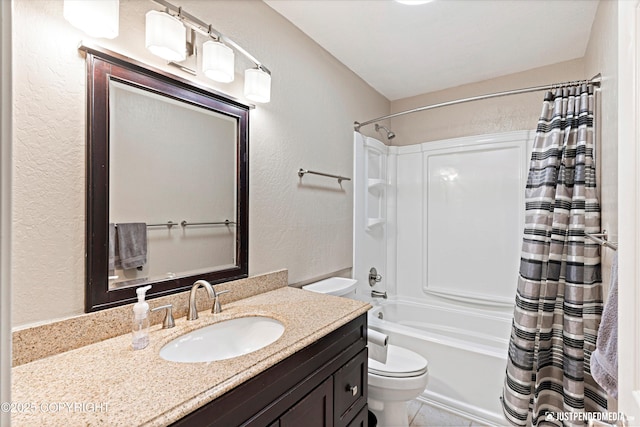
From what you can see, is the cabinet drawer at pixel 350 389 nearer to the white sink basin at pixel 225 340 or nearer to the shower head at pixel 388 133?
the white sink basin at pixel 225 340

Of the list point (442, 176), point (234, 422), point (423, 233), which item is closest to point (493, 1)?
point (442, 176)

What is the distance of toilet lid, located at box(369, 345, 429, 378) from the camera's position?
1739 millimetres

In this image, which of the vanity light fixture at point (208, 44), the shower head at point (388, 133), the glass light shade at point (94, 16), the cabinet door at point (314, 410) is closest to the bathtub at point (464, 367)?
the cabinet door at point (314, 410)

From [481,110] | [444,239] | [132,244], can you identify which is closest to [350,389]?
[132,244]

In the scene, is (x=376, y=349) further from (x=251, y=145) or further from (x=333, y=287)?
(x=251, y=145)

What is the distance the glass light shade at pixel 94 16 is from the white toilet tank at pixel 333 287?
5.05 ft

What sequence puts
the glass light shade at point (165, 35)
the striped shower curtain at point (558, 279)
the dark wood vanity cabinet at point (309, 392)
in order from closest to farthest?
the dark wood vanity cabinet at point (309, 392) < the glass light shade at point (165, 35) < the striped shower curtain at point (558, 279)

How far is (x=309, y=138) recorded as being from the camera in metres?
2.03

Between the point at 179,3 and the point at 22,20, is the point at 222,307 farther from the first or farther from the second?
the point at 179,3

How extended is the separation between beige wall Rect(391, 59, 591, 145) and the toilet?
1.87m

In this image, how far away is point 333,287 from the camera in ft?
6.66

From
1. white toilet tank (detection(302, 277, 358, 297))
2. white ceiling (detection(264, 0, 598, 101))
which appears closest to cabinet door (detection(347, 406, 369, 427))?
white toilet tank (detection(302, 277, 358, 297))

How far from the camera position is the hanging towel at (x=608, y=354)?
35.5 inches

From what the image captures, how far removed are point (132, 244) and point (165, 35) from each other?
2.51 feet
